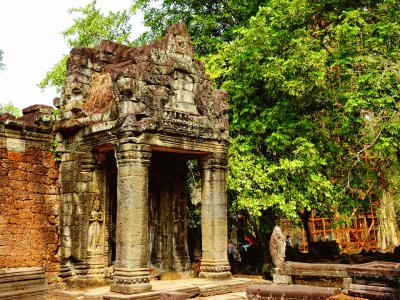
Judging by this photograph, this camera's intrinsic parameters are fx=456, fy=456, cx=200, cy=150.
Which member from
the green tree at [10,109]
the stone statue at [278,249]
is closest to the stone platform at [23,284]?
the stone statue at [278,249]

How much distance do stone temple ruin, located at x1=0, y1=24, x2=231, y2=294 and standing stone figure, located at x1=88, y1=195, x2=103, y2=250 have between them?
0.9 inches

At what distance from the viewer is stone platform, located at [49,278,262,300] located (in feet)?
27.4

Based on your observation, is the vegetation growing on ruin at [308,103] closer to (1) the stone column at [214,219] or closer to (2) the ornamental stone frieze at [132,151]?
(1) the stone column at [214,219]

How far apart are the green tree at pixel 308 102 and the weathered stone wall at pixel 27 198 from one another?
5.05 metres

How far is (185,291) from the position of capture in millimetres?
8805

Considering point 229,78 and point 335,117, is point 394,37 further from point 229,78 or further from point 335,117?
point 229,78

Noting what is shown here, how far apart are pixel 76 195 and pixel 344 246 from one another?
61.0ft

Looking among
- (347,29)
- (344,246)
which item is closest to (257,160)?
(347,29)

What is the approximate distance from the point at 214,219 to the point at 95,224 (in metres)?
2.67

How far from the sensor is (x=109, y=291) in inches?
344

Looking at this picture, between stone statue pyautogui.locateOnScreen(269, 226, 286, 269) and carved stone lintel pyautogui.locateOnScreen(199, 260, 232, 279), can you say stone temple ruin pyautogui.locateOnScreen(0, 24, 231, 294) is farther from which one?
stone statue pyautogui.locateOnScreen(269, 226, 286, 269)

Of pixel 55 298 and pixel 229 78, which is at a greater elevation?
pixel 229 78

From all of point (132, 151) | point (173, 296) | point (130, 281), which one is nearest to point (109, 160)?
point (132, 151)

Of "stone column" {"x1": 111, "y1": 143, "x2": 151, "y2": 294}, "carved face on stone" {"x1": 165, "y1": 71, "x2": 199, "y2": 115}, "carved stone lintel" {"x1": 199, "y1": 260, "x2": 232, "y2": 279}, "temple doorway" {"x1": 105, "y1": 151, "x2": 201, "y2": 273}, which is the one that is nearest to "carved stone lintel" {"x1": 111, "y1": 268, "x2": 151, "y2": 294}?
"stone column" {"x1": 111, "y1": 143, "x2": 151, "y2": 294}
